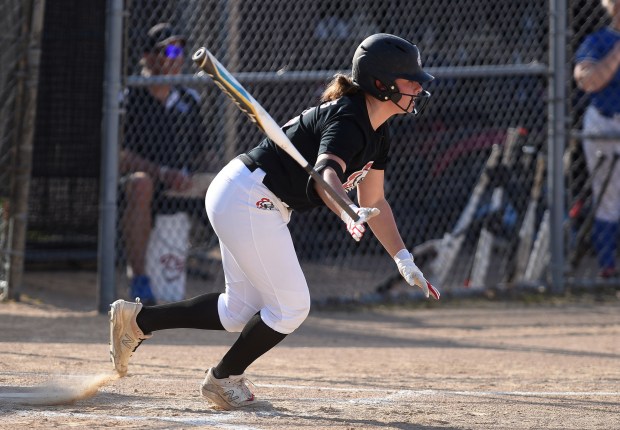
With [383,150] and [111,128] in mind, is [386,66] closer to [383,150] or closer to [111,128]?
[383,150]

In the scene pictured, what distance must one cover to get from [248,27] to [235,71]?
426 millimetres

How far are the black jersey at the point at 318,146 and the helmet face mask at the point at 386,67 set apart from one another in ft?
0.25

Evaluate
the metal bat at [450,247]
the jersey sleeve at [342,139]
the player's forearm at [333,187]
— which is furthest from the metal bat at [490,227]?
the player's forearm at [333,187]

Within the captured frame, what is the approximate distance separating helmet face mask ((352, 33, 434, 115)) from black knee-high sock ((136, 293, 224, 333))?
3.72 ft

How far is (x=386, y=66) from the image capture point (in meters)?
4.11

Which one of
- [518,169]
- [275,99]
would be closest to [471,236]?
[518,169]

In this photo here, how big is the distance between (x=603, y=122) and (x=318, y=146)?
16.4 ft

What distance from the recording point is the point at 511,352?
247 inches

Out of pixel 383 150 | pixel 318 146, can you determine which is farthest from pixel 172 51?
pixel 318 146

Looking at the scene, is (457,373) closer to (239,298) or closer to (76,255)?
(239,298)

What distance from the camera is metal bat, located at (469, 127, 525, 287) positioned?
8.33m

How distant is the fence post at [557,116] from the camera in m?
7.95

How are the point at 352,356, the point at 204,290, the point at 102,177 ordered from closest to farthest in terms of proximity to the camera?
the point at 352,356 < the point at 102,177 < the point at 204,290

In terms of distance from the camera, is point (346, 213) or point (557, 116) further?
point (557, 116)
